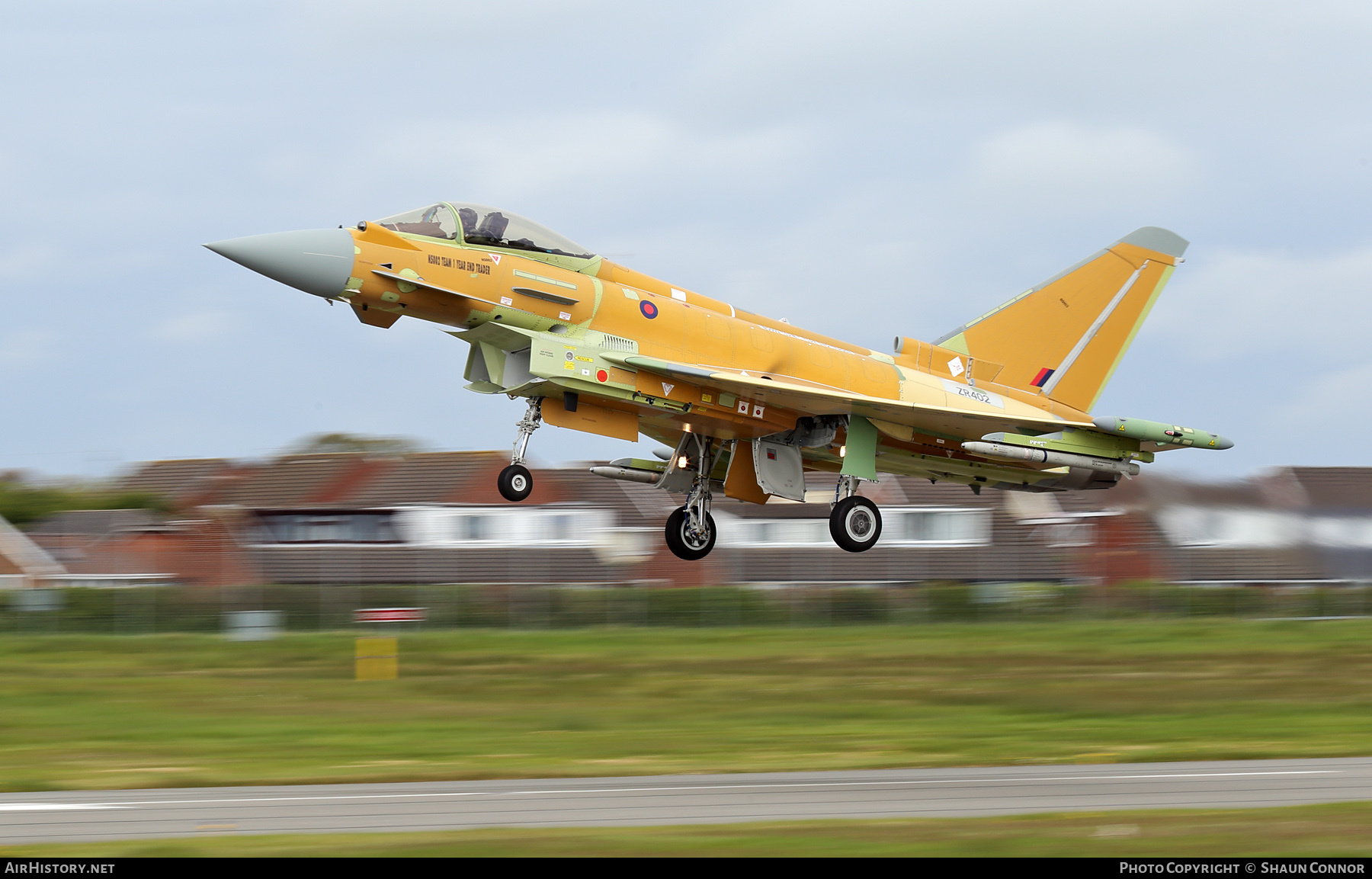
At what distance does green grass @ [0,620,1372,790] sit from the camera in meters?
13.9

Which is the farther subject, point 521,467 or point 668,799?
point 521,467

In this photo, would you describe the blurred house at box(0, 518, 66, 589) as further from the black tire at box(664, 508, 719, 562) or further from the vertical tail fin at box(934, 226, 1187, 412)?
the vertical tail fin at box(934, 226, 1187, 412)

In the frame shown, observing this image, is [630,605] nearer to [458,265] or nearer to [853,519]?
[853,519]

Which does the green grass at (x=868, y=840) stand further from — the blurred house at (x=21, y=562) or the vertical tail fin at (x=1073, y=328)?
the blurred house at (x=21, y=562)

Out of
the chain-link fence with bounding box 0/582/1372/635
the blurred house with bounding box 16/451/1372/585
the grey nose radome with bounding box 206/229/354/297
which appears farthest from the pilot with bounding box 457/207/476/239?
the blurred house with bounding box 16/451/1372/585

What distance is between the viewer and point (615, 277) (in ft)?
61.1

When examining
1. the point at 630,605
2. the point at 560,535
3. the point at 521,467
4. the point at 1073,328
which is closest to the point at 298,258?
the point at 521,467

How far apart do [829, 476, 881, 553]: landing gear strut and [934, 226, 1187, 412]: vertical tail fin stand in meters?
3.20

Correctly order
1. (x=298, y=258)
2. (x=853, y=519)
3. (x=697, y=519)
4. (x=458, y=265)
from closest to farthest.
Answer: (x=298, y=258) < (x=458, y=265) < (x=853, y=519) < (x=697, y=519)

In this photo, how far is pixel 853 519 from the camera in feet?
65.5

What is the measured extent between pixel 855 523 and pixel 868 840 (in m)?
11.1

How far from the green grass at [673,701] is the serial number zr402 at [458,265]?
575 cm

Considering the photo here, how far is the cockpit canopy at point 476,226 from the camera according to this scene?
17297 millimetres
